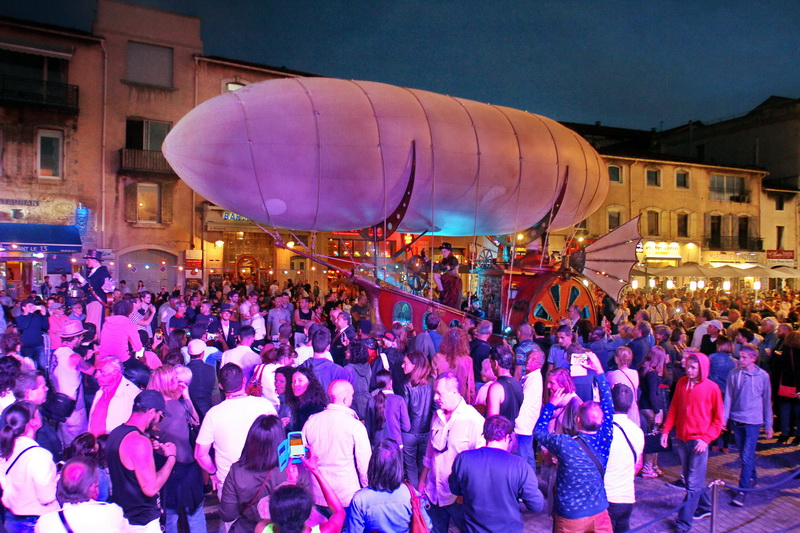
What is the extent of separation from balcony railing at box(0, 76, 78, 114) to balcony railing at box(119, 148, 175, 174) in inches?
91.5

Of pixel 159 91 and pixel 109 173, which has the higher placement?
pixel 159 91

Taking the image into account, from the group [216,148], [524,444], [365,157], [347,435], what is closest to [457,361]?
[524,444]

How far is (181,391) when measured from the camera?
4.19 metres

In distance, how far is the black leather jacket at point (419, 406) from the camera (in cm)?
490

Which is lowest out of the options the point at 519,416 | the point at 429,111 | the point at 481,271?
the point at 519,416

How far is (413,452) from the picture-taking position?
508 cm

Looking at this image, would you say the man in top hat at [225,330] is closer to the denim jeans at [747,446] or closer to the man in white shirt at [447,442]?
the man in white shirt at [447,442]

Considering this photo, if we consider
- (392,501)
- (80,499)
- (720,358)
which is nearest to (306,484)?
(392,501)

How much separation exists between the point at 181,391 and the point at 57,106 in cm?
2021

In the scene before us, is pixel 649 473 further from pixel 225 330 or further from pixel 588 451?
pixel 225 330

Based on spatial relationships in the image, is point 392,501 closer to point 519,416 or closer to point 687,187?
point 519,416

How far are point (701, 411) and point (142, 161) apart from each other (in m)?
21.3

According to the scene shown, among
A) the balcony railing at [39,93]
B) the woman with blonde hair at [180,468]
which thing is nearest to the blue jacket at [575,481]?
the woman with blonde hair at [180,468]

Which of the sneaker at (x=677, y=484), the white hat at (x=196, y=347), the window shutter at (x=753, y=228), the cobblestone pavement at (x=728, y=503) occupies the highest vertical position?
the window shutter at (x=753, y=228)
